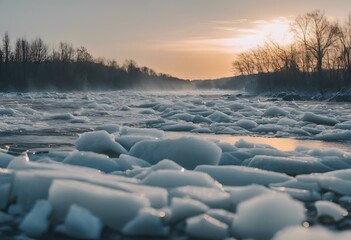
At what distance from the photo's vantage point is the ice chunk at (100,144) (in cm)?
436

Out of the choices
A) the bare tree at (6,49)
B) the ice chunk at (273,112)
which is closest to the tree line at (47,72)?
the bare tree at (6,49)

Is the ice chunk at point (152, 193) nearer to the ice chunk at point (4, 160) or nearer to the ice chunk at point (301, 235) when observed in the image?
the ice chunk at point (301, 235)

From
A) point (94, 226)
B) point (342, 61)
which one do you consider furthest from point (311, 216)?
point (342, 61)

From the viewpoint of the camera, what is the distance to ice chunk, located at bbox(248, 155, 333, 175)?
11.8ft

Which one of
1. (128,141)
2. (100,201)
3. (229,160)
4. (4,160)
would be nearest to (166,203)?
(100,201)

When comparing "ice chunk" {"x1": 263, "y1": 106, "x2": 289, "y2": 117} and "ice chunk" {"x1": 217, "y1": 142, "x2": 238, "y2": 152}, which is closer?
"ice chunk" {"x1": 217, "y1": 142, "x2": 238, "y2": 152}

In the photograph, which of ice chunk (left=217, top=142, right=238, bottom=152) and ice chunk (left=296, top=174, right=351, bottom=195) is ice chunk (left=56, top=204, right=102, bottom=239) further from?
ice chunk (left=217, top=142, right=238, bottom=152)

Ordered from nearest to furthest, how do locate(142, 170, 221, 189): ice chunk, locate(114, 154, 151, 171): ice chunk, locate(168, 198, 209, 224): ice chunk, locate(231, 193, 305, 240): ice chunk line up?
1. locate(231, 193, 305, 240): ice chunk
2. locate(168, 198, 209, 224): ice chunk
3. locate(142, 170, 221, 189): ice chunk
4. locate(114, 154, 151, 171): ice chunk

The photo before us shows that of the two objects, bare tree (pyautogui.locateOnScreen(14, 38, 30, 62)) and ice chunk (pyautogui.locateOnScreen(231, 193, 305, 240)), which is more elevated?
bare tree (pyautogui.locateOnScreen(14, 38, 30, 62))

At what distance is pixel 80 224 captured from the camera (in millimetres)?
2031

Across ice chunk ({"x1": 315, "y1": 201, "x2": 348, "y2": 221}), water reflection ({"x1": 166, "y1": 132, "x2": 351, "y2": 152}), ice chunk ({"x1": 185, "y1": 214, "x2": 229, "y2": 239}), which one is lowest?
water reflection ({"x1": 166, "y1": 132, "x2": 351, "y2": 152})

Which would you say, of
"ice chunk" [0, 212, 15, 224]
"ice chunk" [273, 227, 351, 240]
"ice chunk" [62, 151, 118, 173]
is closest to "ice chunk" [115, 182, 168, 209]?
"ice chunk" [0, 212, 15, 224]

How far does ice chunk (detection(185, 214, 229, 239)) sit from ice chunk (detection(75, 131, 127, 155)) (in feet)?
7.60

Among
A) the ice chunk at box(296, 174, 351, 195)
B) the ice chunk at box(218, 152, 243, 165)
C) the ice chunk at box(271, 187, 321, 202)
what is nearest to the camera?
the ice chunk at box(271, 187, 321, 202)
